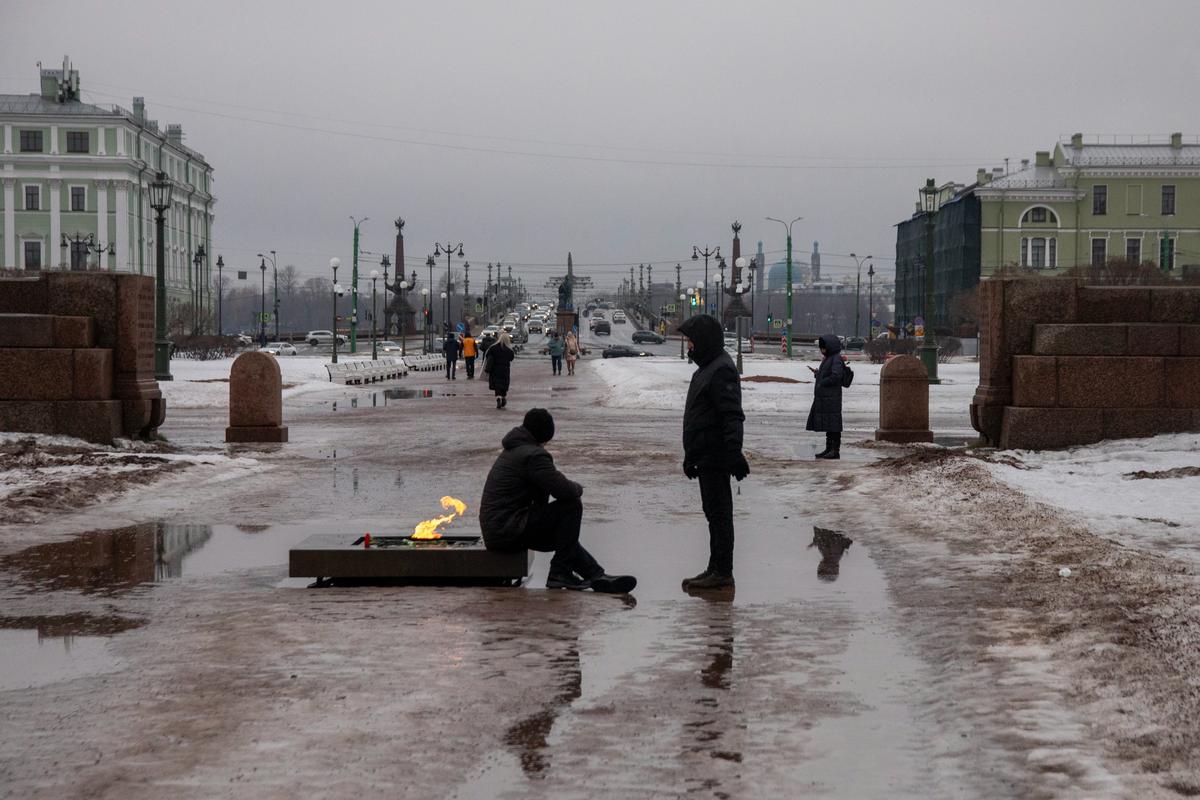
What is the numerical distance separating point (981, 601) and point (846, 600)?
779 mm

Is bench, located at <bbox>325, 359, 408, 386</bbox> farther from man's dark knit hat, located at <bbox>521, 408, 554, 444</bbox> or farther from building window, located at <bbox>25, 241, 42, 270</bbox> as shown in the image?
building window, located at <bbox>25, 241, 42, 270</bbox>

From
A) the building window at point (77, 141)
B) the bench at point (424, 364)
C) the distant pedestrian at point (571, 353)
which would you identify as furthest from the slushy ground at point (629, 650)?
the building window at point (77, 141)

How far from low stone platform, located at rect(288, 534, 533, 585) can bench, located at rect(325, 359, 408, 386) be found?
1301 inches

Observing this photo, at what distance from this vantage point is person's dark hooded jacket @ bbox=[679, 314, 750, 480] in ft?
29.9

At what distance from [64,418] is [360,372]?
91.9ft

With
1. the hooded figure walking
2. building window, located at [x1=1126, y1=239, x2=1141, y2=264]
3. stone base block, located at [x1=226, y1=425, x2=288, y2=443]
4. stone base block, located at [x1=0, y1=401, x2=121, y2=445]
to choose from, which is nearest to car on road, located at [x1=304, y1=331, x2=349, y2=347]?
building window, located at [x1=1126, y1=239, x2=1141, y2=264]

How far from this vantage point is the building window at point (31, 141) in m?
96.0

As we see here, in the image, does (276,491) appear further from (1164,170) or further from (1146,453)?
(1164,170)

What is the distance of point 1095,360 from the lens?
16641 millimetres

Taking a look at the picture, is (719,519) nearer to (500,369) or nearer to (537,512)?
(537,512)

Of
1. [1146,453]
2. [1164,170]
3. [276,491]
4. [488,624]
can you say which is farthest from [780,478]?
[1164,170]

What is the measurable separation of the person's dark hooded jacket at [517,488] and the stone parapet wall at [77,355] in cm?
971

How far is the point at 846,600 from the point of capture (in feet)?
28.4

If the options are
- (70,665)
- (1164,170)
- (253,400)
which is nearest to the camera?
(70,665)
